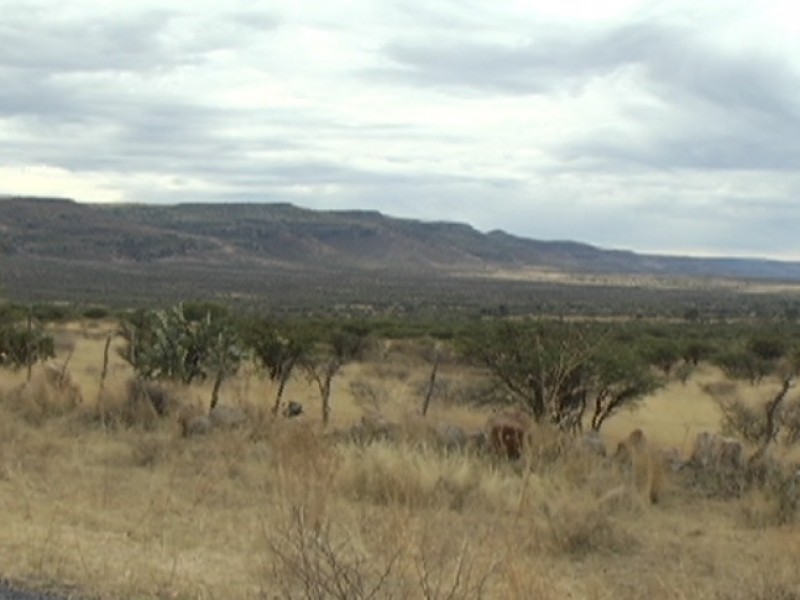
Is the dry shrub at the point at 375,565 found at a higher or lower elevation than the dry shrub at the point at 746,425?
higher

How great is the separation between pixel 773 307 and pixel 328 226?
9200cm

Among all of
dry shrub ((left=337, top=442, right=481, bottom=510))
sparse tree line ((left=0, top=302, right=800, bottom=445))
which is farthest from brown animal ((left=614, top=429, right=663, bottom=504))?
dry shrub ((left=337, top=442, right=481, bottom=510))

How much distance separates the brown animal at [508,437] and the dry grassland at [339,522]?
1.29ft

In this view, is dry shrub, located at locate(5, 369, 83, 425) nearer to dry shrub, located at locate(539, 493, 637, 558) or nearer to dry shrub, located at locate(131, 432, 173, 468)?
dry shrub, located at locate(131, 432, 173, 468)

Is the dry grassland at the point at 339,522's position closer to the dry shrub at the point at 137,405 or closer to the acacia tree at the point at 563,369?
the dry shrub at the point at 137,405

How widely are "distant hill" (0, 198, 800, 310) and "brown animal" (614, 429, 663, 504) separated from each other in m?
75.5

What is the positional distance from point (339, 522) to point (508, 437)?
4.30 meters

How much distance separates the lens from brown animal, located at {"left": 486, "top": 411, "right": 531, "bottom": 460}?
13.4m

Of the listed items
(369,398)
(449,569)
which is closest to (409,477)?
(449,569)

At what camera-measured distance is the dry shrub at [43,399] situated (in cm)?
1568

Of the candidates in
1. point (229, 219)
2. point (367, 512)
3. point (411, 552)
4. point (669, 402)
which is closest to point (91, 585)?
point (411, 552)

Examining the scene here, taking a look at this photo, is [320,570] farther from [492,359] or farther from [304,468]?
[492,359]

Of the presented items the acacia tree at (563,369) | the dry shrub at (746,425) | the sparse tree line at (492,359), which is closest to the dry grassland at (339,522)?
the sparse tree line at (492,359)

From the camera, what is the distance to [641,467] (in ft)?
40.7
